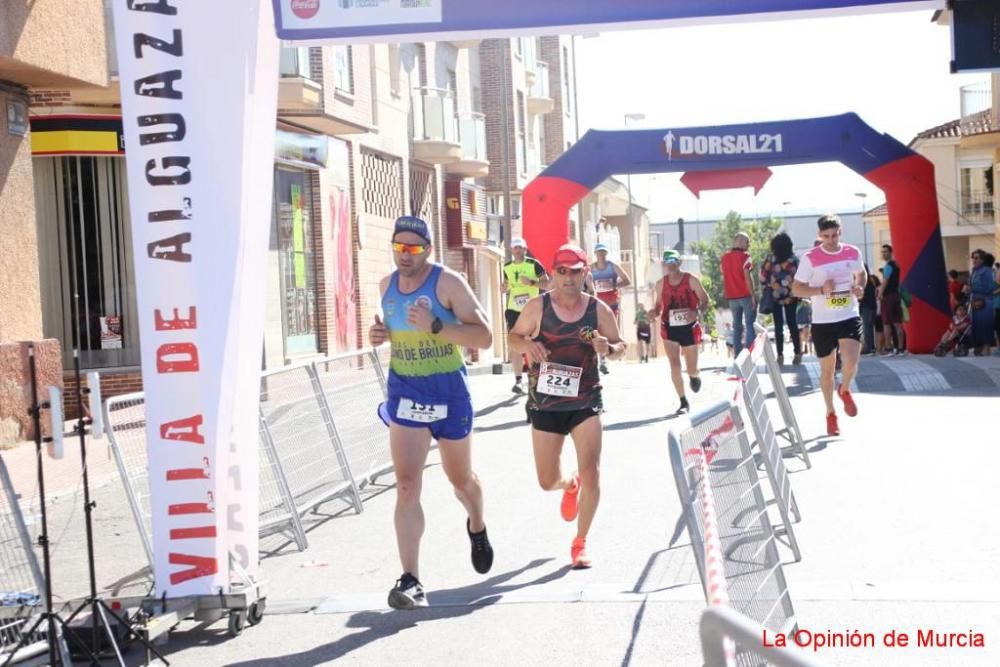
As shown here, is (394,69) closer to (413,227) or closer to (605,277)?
(605,277)

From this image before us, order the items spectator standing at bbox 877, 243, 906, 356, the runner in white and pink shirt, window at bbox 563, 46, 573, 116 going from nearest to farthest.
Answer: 1. the runner in white and pink shirt
2. spectator standing at bbox 877, 243, 906, 356
3. window at bbox 563, 46, 573, 116

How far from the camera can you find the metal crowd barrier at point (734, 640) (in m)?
2.15

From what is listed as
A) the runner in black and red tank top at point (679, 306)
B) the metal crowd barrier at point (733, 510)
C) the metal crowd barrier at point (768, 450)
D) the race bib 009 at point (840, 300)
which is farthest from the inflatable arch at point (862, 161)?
the metal crowd barrier at point (733, 510)

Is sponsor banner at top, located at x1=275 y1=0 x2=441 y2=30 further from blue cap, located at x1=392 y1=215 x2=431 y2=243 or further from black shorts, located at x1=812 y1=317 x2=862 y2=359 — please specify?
black shorts, located at x1=812 y1=317 x2=862 y2=359

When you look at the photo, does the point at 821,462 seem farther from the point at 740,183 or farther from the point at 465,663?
the point at 740,183

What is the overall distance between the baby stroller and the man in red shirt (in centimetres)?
461

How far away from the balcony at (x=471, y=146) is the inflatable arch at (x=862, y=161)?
1471 centimetres

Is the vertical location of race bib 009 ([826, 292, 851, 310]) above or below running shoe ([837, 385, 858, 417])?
above

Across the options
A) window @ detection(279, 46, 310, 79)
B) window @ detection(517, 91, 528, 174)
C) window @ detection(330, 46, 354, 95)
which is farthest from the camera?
window @ detection(517, 91, 528, 174)

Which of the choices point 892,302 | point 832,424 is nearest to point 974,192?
point 892,302

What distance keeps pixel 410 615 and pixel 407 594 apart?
116mm

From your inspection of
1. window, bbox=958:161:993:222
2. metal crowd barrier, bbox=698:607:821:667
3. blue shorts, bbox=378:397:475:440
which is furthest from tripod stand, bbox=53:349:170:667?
window, bbox=958:161:993:222

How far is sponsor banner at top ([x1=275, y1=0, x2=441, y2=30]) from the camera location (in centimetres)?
790

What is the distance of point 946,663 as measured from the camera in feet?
19.0
